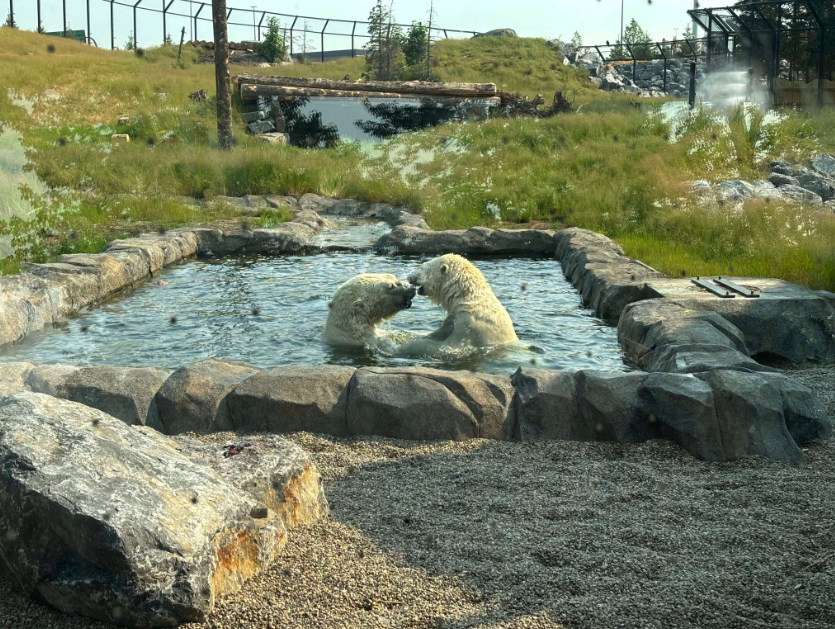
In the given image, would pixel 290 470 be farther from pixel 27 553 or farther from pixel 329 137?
pixel 329 137

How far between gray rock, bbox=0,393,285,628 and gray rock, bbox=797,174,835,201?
52.2 ft

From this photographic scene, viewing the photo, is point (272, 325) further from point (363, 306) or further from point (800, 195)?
point (800, 195)

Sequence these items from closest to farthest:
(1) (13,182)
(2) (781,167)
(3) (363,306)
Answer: (3) (363,306)
(1) (13,182)
(2) (781,167)

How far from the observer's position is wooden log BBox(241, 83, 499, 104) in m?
25.9

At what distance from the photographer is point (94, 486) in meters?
2.82

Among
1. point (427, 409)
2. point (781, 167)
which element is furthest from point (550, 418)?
point (781, 167)

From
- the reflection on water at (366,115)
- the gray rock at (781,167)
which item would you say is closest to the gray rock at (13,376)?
the gray rock at (781,167)

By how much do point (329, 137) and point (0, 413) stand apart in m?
24.0

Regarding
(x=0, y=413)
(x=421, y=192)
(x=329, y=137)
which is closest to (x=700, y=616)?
(x=0, y=413)

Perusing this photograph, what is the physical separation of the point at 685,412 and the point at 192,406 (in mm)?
2894

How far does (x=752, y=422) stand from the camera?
180 inches

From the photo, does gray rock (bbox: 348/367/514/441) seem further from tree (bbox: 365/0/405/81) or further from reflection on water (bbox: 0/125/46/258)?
tree (bbox: 365/0/405/81)

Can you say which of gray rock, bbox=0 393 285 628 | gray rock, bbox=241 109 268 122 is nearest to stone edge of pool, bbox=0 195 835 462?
gray rock, bbox=0 393 285 628

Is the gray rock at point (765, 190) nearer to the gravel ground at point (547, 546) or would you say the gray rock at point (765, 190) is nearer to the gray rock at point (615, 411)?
the gray rock at point (615, 411)
